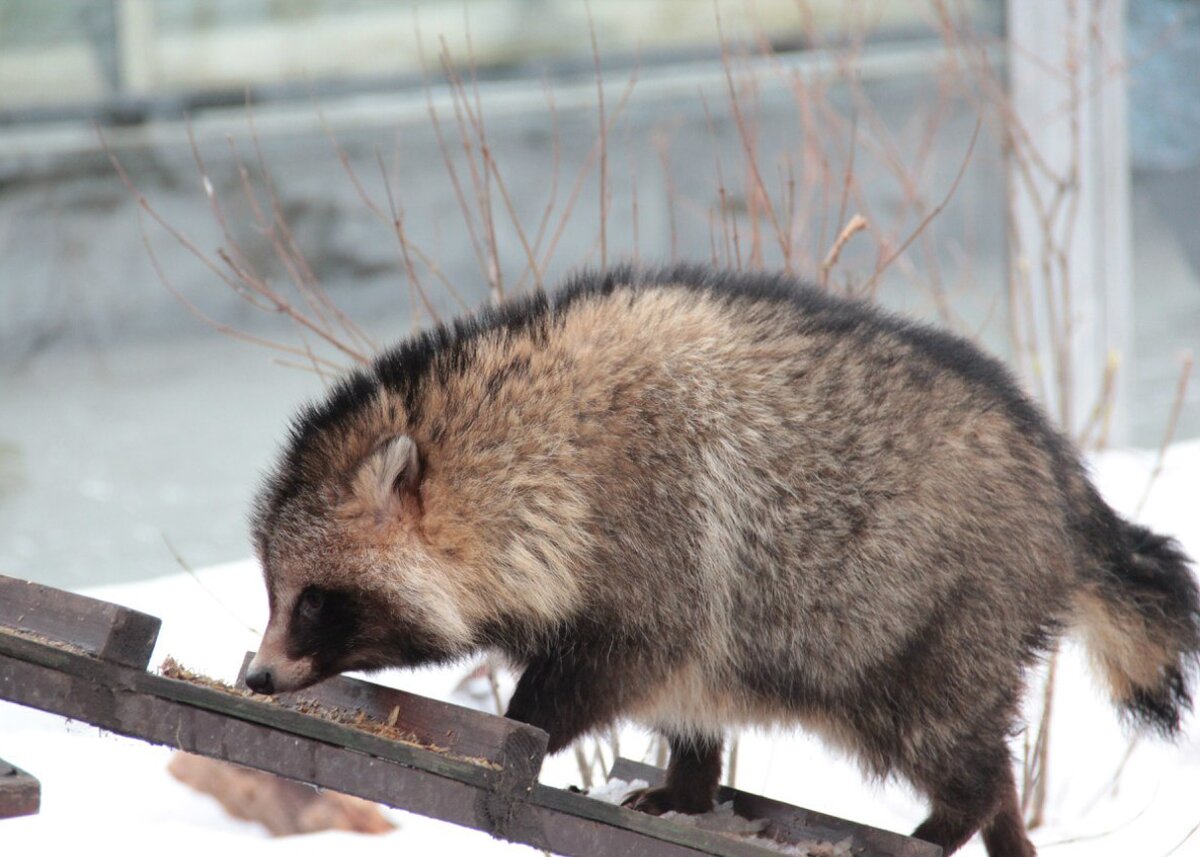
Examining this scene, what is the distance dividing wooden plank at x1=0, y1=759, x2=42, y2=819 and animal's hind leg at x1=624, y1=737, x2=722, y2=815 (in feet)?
4.90

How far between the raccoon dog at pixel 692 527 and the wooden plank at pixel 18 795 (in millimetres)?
552

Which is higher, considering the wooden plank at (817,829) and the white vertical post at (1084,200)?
the white vertical post at (1084,200)

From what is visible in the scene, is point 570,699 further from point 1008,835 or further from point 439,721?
point 1008,835

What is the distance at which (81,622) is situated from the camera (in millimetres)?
2814

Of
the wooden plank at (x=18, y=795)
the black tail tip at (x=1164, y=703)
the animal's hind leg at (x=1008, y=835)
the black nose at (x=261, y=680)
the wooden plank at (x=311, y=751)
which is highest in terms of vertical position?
the black tail tip at (x=1164, y=703)

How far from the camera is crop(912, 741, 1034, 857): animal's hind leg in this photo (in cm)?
334

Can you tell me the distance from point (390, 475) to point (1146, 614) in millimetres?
1858

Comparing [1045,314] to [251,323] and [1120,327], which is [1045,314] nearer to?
[1120,327]

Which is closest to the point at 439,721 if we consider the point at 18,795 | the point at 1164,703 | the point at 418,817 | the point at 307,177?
the point at 18,795

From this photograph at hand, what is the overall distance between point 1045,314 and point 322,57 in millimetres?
3942

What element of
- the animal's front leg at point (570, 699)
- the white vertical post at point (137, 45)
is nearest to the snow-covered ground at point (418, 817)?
the animal's front leg at point (570, 699)

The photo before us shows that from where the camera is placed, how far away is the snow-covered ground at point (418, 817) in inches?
189

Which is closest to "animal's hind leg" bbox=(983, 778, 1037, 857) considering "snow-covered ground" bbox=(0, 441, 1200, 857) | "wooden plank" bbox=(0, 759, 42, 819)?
"snow-covered ground" bbox=(0, 441, 1200, 857)

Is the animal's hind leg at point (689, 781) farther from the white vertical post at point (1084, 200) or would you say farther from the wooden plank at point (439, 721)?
the white vertical post at point (1084, 200)
